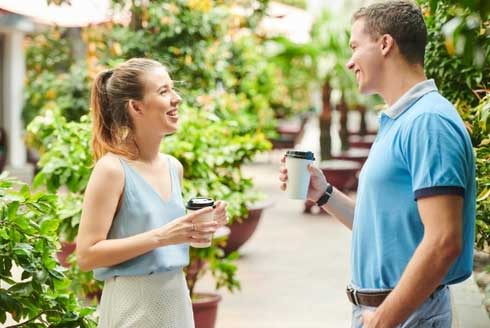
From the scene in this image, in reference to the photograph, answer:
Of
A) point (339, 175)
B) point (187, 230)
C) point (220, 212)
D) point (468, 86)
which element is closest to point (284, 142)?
point (339, 175)

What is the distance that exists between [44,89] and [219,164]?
6.15 meters

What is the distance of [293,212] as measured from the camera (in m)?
14.6

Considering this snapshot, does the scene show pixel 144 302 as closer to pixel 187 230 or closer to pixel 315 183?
pixel 187 230

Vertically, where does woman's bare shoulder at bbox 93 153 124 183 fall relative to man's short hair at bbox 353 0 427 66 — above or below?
below

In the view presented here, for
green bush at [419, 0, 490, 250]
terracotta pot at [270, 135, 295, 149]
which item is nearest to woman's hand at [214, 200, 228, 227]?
green bush at [419, 0, 490, 250]

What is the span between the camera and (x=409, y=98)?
2891 mm

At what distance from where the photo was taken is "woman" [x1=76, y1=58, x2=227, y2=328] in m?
3.24

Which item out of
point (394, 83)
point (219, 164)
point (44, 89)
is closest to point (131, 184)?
point (394, 83)

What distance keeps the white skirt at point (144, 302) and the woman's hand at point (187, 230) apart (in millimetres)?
251

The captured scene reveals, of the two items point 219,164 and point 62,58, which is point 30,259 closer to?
point 219,164

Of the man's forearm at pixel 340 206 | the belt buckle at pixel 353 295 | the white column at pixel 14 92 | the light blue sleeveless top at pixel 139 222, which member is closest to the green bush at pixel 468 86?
the man's forearm at pixel 340 206

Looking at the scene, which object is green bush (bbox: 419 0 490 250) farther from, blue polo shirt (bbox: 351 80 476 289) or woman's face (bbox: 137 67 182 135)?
woman's face (bbox: 137 67 182 135)

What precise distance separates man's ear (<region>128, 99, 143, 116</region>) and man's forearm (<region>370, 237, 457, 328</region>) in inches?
51.4

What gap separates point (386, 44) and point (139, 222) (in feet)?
3.72
